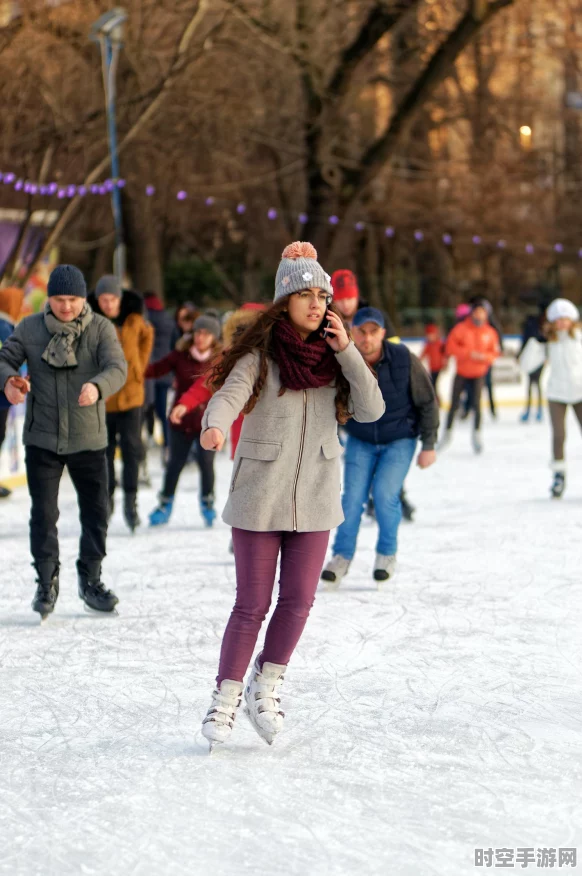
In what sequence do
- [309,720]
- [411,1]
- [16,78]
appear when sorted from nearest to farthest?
[309,720]
[16,78]
[411,1]

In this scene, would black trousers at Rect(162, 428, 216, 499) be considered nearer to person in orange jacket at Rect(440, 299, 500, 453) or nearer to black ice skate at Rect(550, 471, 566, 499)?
black ice skate at Rect(550, 471, 566, 499)

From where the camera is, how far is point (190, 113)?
17703 millimetres

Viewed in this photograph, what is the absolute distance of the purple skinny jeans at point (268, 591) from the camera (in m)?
3.96

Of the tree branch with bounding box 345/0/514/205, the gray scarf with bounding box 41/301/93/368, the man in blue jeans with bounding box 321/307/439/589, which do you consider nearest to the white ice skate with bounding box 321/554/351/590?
the man in blue jeans with bounding box 321/307/439/589

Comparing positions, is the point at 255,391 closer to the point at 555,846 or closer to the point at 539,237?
the point at 555,846

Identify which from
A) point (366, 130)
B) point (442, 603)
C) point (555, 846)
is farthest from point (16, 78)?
point (366, 130)

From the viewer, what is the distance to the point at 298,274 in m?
3.82

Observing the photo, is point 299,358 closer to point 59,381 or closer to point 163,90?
point 59,381

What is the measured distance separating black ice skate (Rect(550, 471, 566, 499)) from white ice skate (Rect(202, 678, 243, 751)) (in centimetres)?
614

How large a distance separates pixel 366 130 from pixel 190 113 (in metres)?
16.2

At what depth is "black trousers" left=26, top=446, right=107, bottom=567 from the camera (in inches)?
225

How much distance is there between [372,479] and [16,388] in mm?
2026

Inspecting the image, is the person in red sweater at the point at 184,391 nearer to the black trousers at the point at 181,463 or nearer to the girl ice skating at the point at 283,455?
the black trousers at the point at 181,463

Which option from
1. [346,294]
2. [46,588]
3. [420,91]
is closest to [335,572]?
[46,588]
